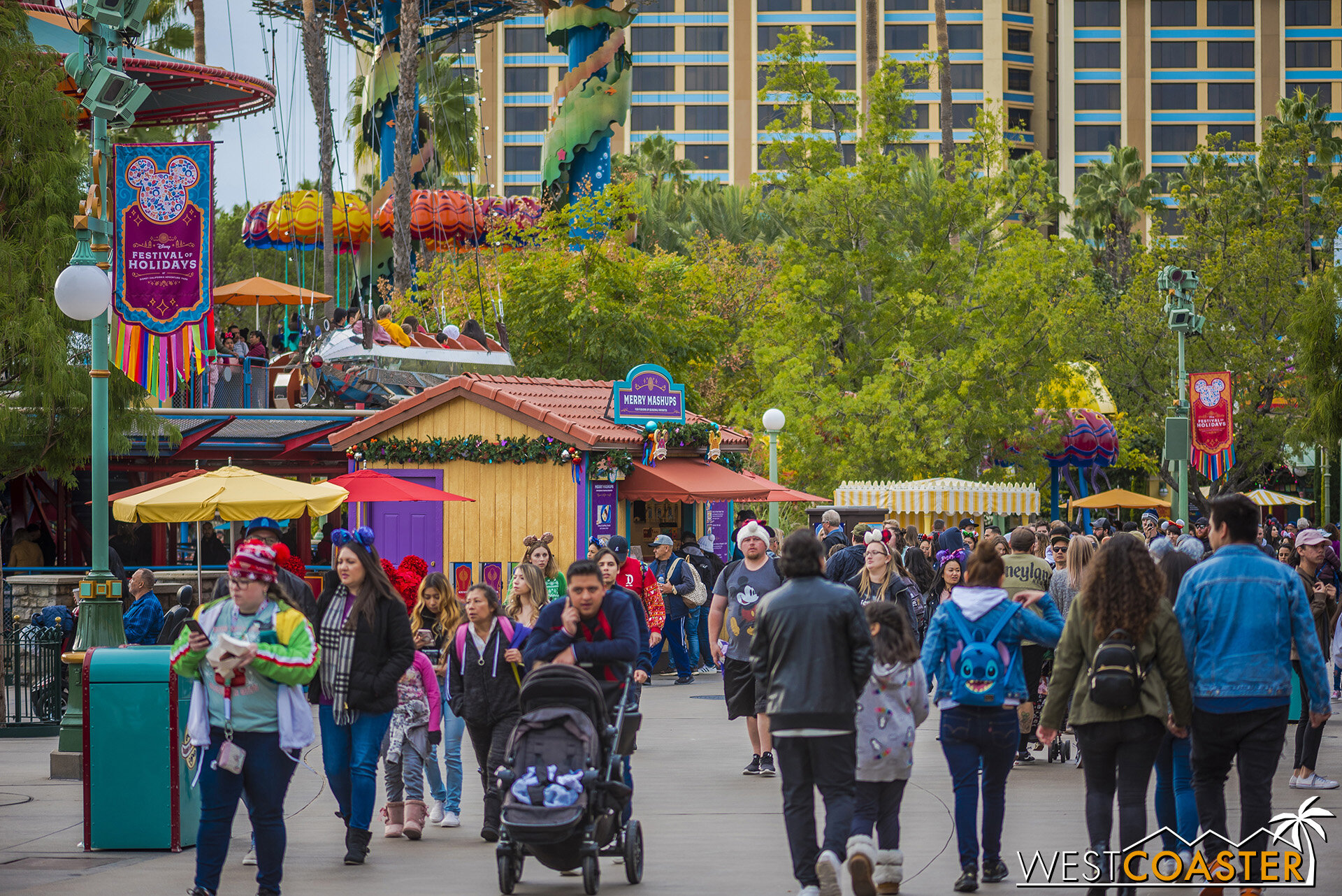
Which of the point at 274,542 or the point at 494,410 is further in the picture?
the point at 494,410

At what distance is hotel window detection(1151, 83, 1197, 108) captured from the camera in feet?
306

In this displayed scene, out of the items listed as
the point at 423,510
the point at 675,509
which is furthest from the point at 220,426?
the point at 675,509

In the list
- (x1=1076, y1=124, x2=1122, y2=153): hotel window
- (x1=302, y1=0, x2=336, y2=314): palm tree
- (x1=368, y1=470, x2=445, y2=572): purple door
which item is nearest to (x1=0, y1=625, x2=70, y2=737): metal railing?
(x1=368, y1=470, x2=445, y2=572): purple door

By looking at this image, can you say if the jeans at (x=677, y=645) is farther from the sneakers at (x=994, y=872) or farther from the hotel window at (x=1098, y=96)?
the hotel window at (x=1098, y=96)

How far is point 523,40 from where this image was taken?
96.2 m

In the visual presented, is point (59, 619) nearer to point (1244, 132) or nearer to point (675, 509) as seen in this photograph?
point (675, 509)

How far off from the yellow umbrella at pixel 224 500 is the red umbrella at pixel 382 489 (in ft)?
5.86

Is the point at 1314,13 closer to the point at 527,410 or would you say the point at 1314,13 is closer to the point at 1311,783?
the point at 527,410

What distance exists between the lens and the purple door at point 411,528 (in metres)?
21.2

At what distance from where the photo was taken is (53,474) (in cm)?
1858

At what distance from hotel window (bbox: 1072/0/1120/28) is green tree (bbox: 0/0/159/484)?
84777 millimetres

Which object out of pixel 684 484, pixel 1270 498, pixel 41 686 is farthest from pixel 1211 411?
pixel 1270 498

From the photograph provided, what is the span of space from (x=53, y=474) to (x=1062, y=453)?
939 inches

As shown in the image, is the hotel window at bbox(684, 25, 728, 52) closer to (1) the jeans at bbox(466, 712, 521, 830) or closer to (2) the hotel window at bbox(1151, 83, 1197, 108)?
(2) the hotel window at bbox(1151, 83, 1197, 108)
